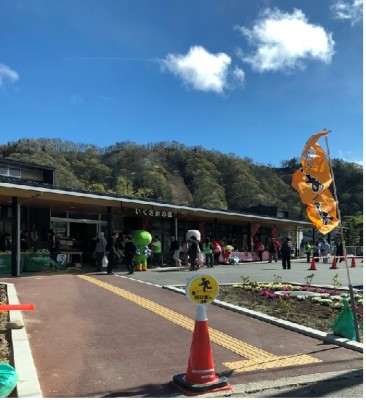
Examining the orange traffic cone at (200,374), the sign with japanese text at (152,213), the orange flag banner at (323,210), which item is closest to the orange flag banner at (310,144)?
the orange flag banner at (323,210)

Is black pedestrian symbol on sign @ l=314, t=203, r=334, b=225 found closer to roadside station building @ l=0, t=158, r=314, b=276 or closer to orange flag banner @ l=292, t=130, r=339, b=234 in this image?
orange flag banner @ l=292, t=130, r=339, b=234

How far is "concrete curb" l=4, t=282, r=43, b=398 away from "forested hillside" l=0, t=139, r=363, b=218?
6773 cm

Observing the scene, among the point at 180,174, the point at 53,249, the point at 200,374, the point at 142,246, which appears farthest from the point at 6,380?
the point at 180,174

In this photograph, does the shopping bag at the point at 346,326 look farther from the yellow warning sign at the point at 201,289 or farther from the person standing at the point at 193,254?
the person standing at the point at 193,254

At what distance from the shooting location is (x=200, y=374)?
5.05 m

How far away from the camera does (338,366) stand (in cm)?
598

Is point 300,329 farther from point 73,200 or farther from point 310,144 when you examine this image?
point 73,200

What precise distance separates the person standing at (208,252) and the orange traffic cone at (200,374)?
1589cm

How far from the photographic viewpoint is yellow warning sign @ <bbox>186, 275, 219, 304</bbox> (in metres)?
5.41

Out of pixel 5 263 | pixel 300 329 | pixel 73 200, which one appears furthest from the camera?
pixel 73 200

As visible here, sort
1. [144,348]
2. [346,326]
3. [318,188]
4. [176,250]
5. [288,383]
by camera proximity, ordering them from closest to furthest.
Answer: [288,383] → [144,348] → [346,326] → [318,188] → [176,250]

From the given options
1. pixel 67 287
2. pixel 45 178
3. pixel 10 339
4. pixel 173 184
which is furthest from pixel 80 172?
pixel 10 339

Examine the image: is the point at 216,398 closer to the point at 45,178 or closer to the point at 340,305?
the point at 340,305

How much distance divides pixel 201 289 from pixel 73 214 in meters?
18.5
